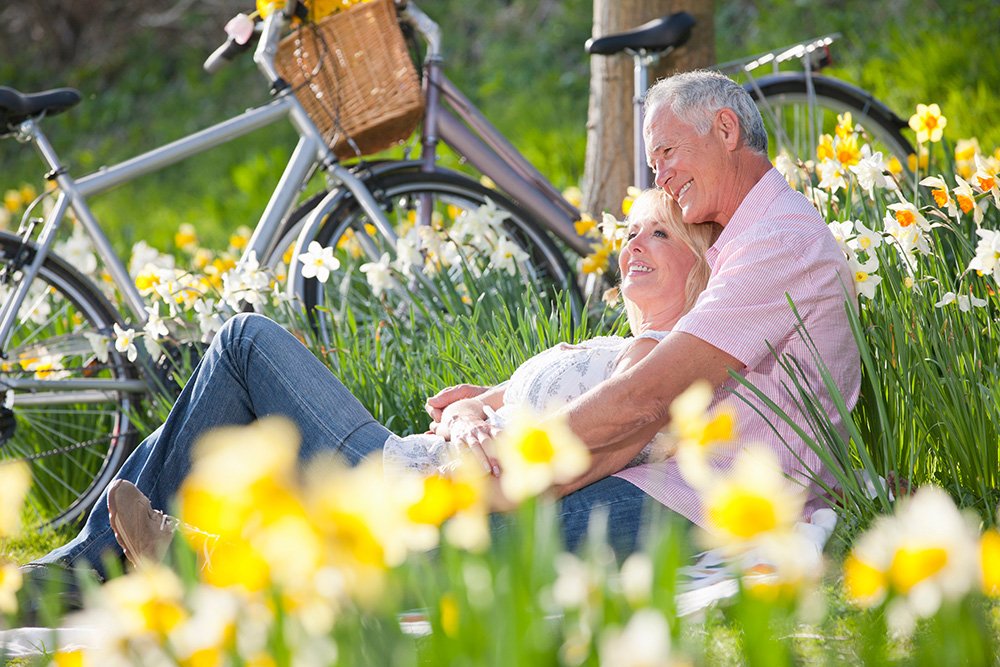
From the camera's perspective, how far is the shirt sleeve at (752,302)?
1975 mm

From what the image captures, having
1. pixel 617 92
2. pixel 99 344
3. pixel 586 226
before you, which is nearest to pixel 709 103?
pixel 586 226

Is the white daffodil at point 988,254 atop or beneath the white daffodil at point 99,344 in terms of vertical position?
atop

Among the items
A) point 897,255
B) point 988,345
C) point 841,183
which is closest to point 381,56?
point 841,183

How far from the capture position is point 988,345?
6.86 ft

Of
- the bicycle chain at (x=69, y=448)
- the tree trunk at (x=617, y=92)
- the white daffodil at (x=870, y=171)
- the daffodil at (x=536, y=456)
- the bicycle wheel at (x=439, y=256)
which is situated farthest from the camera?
the tree trunk at (x=617, y=92)

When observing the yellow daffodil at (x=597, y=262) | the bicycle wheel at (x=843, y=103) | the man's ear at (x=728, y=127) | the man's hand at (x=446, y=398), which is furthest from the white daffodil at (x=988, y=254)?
the bicycle wheel at (x=843, y=103)

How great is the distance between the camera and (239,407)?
238 centimetres

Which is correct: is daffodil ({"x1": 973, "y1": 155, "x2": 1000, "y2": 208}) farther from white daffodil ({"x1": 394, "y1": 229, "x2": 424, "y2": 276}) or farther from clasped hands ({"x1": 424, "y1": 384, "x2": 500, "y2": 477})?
white daffodil ({"x1": 394, "y1": 229, "x2": 424, "y2": 276})

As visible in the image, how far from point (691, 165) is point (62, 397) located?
6.29 feet

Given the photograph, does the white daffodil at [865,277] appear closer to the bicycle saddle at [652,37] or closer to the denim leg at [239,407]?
the denim leg at [239,407]

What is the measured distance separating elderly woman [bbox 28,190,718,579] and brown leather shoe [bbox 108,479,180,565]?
0.02 metres

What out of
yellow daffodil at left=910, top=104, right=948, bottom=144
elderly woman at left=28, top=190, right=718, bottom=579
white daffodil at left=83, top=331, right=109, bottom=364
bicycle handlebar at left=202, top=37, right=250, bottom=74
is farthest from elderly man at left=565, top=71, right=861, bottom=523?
bicycle handlebar at left=202, top=37, right=250, bottom=74

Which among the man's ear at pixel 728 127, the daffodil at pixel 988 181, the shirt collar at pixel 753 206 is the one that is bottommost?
the daffodil at pixel 988 181

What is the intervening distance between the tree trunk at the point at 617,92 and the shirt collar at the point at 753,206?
1891 mm
